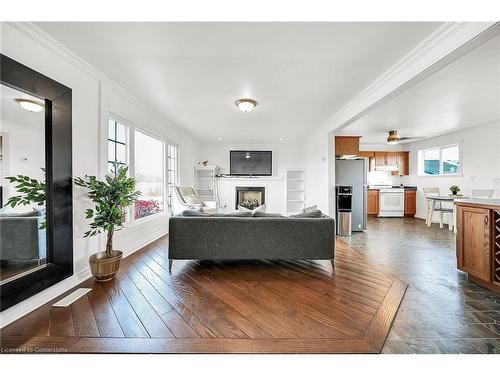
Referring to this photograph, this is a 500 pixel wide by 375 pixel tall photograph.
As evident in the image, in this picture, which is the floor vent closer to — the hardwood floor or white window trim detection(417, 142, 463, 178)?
the hardwood floor

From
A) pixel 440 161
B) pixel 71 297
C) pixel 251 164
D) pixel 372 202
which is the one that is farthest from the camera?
pixel 372 202

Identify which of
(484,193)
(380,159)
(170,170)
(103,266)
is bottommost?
(103,266)

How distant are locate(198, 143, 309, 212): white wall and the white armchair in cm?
160

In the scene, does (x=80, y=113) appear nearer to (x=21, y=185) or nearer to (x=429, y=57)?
(x=21, y=185)

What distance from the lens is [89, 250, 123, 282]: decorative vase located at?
2279 mm

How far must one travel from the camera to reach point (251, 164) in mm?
6680

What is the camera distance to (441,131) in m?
5.39

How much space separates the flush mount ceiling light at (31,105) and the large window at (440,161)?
8052 millimetres

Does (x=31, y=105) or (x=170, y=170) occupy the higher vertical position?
(x=31, y=105)

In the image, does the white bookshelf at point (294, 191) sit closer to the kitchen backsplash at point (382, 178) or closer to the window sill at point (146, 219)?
the kitchen backsplash at point (382, 178)

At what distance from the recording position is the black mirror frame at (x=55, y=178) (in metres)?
1.81

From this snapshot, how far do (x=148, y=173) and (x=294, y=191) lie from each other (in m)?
4.23

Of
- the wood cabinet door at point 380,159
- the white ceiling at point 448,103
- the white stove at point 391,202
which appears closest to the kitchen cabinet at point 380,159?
the wood cabinet door at point 380,159

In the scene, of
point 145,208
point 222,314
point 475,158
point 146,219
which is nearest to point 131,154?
point 145,208
